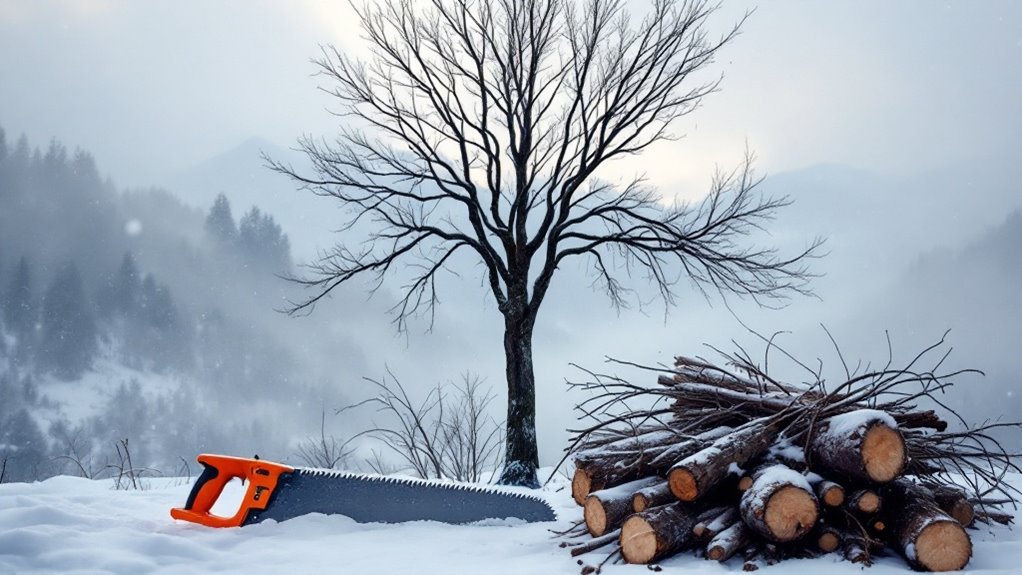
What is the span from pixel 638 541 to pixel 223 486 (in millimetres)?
2985

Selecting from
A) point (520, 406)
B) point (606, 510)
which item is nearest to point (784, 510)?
point (606, 510)

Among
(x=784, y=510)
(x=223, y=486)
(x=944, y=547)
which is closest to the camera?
(x=944, y=547)

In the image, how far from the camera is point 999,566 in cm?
329

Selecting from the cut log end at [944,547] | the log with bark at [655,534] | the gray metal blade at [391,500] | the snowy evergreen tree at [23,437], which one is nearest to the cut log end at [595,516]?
the log with bark at [655,534]

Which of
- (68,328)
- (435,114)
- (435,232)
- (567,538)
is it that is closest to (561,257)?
(435,232)

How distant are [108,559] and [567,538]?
278 centimetres

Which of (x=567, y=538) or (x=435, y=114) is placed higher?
(x=435, y=114)

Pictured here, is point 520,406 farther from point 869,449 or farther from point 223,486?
point 869,449

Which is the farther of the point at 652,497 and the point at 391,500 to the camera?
the point at 391,500

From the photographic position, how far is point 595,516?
13.3 feet

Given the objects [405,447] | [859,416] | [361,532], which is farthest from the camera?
[405,447]

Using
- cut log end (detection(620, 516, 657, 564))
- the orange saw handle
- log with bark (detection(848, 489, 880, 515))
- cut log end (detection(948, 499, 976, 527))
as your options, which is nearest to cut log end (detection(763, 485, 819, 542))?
log with bark (detection(848, 489, 880, 515))

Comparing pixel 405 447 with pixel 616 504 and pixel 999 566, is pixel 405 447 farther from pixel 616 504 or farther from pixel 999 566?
pixel 999 566

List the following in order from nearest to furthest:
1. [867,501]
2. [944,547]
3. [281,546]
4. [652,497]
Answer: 1. [944,547]
2. [867,501]
3. [652,497]
4. [281,546]
